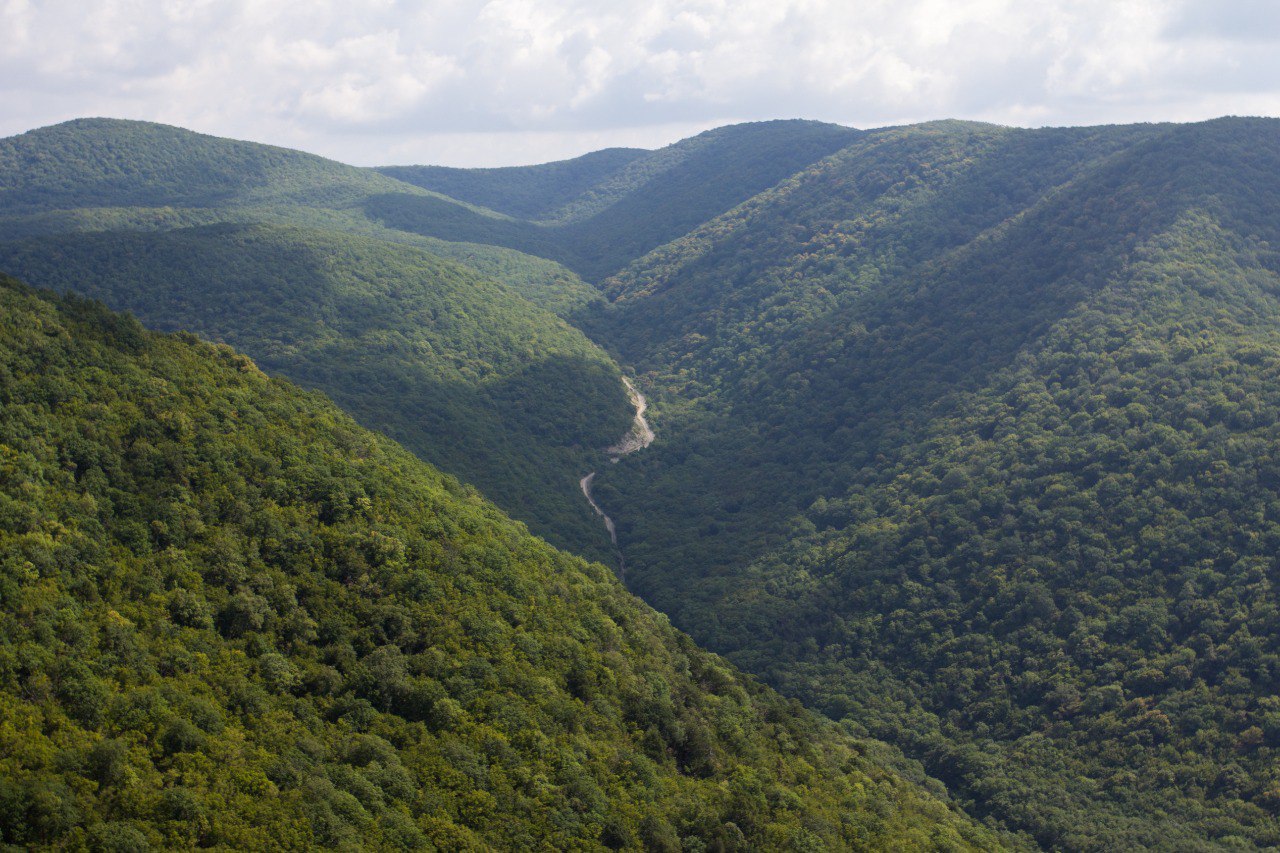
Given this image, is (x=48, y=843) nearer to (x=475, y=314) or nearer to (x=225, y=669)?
(x=225, y=669)

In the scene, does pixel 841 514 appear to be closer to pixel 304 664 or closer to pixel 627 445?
pixel 627 445

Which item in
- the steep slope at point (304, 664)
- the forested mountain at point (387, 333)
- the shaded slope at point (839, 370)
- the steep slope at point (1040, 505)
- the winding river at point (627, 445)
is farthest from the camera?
the shaded slope at point (839, 370)

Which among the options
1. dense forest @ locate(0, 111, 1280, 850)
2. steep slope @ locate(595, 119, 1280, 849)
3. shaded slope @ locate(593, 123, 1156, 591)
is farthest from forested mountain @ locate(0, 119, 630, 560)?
steep slope @ locate(595, 119, 1280, 849)

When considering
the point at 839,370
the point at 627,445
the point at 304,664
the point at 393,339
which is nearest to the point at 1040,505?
the point at 839,370

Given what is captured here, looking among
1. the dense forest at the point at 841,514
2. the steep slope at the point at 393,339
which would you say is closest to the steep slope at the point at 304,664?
the dense forest at the point at 841,514

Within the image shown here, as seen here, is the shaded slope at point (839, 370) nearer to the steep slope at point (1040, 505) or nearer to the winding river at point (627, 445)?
the steep slope at point (1040, 505)
